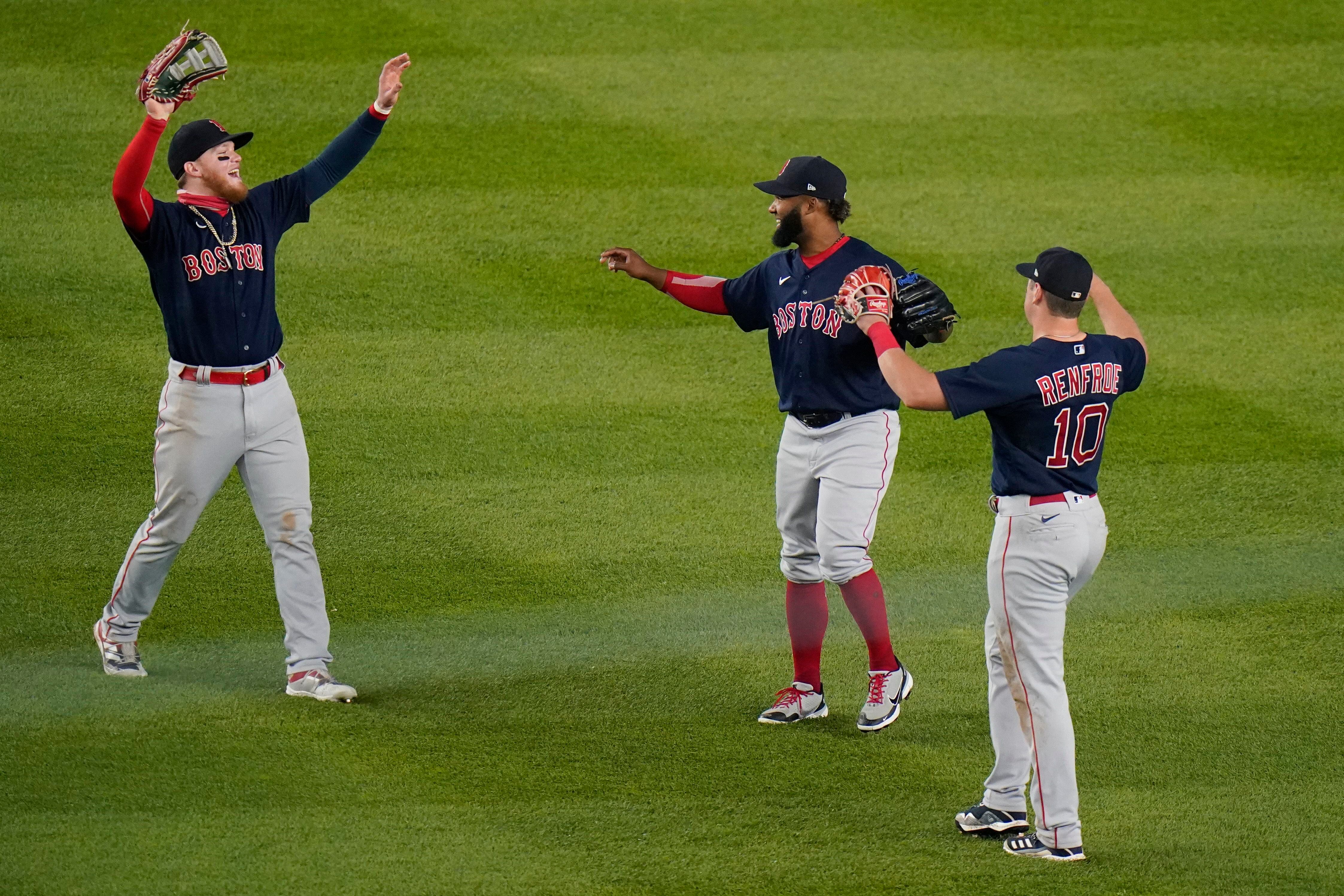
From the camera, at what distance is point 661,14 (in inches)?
472

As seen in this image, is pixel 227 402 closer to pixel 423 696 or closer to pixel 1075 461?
pixel 423 696

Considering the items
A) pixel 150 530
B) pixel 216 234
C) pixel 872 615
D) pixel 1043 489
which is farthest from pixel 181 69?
pixel 1043 489

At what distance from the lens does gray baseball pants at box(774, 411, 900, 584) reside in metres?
5.49

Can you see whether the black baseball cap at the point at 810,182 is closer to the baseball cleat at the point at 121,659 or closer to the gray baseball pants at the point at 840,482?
the gray baseball pants at the point at 840,482

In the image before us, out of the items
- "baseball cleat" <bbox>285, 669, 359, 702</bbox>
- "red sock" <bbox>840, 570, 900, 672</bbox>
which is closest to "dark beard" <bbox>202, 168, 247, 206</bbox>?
"baseball cleat" <bbox>285, 669, 359, 702</bbox>

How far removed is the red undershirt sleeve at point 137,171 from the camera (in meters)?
5.24

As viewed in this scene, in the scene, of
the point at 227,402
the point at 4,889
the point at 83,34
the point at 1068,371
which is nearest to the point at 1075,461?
the point at 1068,371

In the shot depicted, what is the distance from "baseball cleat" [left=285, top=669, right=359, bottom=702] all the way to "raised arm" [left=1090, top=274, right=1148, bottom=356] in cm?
289

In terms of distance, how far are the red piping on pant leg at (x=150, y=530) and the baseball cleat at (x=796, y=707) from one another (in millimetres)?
2290

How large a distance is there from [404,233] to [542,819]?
217 inches

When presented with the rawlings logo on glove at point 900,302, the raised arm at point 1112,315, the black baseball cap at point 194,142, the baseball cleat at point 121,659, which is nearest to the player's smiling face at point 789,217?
the rawlings logo on glove at point 900,302

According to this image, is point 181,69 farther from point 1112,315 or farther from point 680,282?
point 1112,315

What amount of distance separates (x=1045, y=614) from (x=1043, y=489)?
36cm

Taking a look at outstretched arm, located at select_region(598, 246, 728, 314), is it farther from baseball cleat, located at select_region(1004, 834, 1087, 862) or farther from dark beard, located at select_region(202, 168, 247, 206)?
baseball cleat, located at select_region(1004, 834, 1087, 862)
